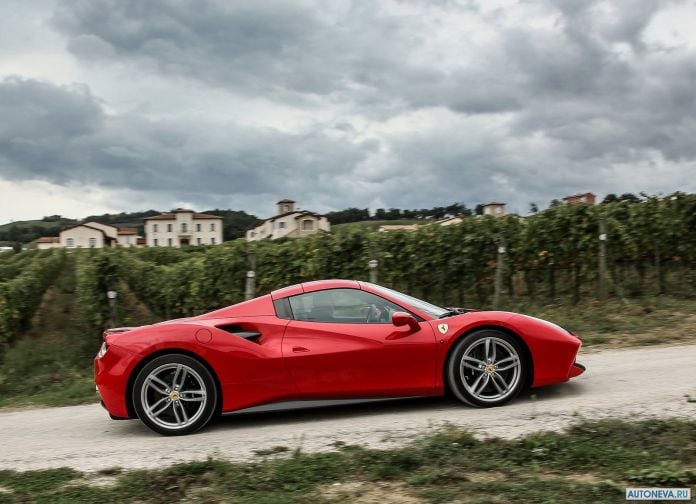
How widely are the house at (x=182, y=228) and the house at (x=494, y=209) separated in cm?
8430

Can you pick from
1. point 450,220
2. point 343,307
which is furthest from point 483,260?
point 343,307

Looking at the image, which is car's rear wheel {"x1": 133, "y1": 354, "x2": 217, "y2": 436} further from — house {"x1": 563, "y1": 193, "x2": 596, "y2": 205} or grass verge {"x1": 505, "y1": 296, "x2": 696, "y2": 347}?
house {"x1": 563, "y1": 193, "x2": 596, "y2": 205}

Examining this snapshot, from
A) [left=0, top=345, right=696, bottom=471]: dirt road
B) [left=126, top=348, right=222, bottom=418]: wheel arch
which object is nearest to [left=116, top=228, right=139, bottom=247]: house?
[left=0, top=345, right=696, bottom=471]: dirt road

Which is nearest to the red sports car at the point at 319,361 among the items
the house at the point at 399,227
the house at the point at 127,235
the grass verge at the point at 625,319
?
the grass verge at the point at 625,319

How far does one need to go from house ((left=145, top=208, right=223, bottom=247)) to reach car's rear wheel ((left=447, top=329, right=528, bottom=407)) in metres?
92.0

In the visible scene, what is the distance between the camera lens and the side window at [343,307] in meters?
6.27

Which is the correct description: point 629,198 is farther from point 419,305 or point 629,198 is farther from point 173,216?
point 173,216

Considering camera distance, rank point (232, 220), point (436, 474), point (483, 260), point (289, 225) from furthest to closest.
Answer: point (232, 220) < point (289, 225) < point (483, 260) < point (436, 474)

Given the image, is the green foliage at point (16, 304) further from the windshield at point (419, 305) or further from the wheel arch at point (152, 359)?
the windshield at point (419, 305)

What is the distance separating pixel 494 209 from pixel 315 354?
353 inches

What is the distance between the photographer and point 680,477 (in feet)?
12.4

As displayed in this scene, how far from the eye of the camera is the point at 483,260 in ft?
44.1

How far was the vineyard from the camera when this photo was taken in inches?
520

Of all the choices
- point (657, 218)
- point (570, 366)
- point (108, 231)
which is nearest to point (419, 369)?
point (570, 366)
